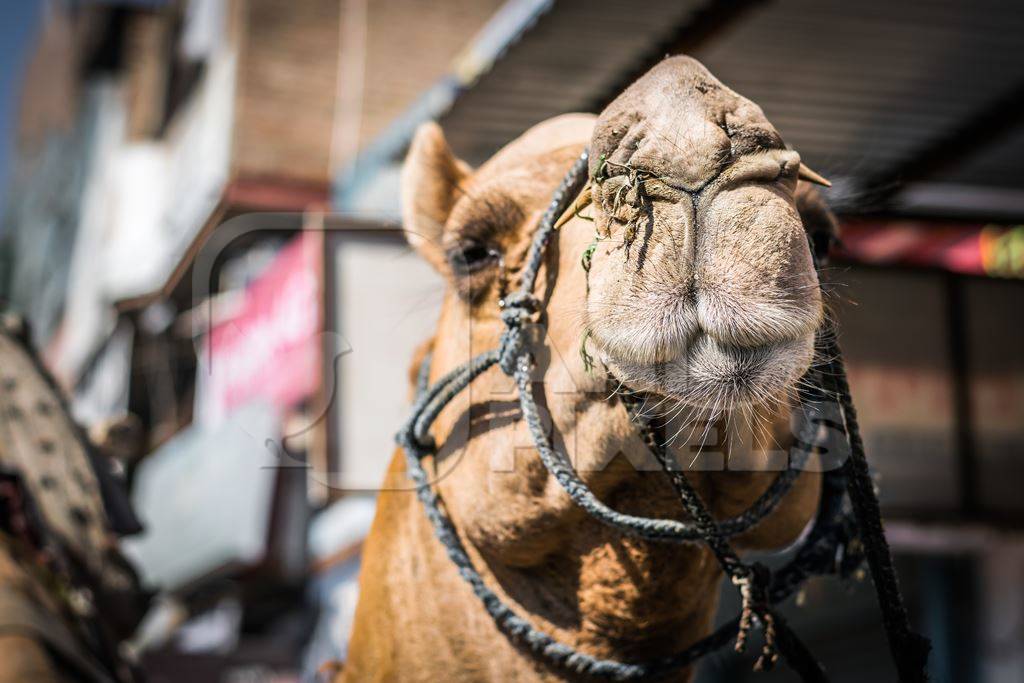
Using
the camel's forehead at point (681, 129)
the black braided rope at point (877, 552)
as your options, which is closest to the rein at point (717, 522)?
the black braided rope at point (877, 552)

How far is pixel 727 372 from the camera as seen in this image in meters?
1.66

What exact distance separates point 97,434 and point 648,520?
2.75 metres

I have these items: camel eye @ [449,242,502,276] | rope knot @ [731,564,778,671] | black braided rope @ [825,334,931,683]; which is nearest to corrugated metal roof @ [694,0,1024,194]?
camel eye @ [449,242,502,276]

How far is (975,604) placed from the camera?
6633mm

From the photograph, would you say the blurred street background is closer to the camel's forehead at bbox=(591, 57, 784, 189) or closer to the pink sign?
the pink sign

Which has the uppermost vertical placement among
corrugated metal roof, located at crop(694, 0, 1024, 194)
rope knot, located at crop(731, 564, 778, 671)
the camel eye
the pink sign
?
corrugated metal roof, located at crop(694, 0, 1024, 194)

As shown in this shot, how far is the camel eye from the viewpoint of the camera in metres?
2.20

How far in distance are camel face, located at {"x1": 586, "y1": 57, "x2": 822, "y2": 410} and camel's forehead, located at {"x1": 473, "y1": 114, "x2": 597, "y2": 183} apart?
45cm

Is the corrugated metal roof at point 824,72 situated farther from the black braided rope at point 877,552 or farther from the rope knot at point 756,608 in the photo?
the rope knot at point 756,608

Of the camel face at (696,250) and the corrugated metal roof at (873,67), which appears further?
the corrugated metal roof at (873,67)

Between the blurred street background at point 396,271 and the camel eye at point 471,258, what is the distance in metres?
0.30

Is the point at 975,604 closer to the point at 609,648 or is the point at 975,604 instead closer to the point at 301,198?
the point at 609,648

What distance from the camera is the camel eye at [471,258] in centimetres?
220

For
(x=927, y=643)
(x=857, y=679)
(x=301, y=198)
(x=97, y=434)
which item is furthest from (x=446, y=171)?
(x=301, y=198)
